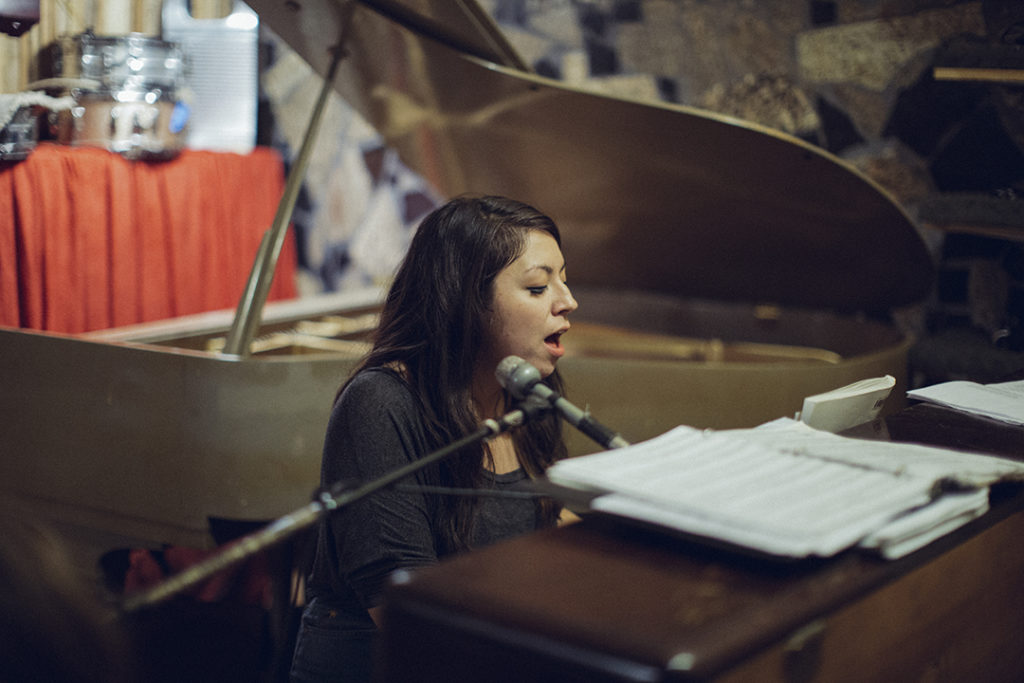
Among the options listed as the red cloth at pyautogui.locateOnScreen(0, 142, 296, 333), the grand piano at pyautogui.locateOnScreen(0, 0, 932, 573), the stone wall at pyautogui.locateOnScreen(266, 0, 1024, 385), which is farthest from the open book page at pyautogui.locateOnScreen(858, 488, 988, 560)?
the red cloth at pyautogui.locateOnScreen(0, 142, 296, 333)

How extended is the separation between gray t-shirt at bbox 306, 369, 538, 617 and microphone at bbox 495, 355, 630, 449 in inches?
12.6

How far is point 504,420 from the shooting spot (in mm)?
989

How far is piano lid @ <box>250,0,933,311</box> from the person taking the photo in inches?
87.1

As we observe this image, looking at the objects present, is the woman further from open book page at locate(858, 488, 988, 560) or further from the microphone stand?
open book page at locate(858, 488, 988, 560)

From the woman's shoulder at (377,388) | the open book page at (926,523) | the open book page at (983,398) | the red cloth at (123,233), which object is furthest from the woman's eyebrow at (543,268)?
the red cloth at (123,233)

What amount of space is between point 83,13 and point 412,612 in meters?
2.57

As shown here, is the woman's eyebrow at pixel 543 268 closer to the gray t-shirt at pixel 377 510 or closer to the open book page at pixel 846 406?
the gray t-shirt at pixel 377 510

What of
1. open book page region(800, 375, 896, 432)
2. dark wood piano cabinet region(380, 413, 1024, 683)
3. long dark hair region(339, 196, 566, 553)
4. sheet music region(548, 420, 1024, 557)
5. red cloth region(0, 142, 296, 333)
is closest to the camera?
dark wood piano cabinet region(380, 413, 1024, 683)

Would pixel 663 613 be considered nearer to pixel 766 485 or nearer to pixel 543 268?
pixel 766 485

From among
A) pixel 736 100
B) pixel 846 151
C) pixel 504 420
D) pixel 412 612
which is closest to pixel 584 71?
pixel 736 100

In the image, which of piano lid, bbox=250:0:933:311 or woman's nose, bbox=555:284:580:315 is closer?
woman's nose, bbox=555:284:580:315

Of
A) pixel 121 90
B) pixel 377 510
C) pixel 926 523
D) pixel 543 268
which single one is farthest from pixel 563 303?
pixel 121 90

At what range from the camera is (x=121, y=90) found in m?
2.60

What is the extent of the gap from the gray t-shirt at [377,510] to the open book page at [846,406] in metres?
0.50
